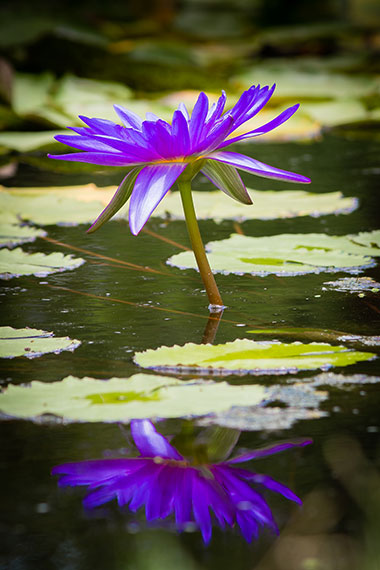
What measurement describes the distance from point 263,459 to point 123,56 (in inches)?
141

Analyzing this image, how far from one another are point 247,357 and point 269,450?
0.54ft

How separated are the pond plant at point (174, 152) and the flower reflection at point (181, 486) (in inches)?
12.3

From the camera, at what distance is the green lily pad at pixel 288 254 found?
1.09m

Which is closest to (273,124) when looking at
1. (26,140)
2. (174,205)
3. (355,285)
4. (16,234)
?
(355,285)

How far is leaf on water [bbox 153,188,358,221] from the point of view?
1482 mm

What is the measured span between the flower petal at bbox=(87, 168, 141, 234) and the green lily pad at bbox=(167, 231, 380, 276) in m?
0.27

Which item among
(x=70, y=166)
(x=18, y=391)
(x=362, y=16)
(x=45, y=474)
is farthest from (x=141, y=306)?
(x=362, y=16)

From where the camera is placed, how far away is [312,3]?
7523 millimetres

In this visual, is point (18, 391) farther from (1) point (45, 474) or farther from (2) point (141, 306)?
(2) point (141, 306)

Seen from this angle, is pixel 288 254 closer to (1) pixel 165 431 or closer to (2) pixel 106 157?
(2) pixel 106 157

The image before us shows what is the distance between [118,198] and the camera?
0.86m

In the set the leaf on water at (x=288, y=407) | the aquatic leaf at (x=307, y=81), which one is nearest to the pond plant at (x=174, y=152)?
the leaf on water at (x=288, y=407)

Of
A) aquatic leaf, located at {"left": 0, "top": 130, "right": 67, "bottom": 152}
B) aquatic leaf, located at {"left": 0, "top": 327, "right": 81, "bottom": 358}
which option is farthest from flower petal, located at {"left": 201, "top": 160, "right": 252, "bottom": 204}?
aquatic leaf, located at {"left": 0, "top": 130, "right": 67, "bottom": 152}

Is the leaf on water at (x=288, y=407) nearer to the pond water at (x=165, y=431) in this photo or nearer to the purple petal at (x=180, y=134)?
the pond water at (x=165, y=431)
